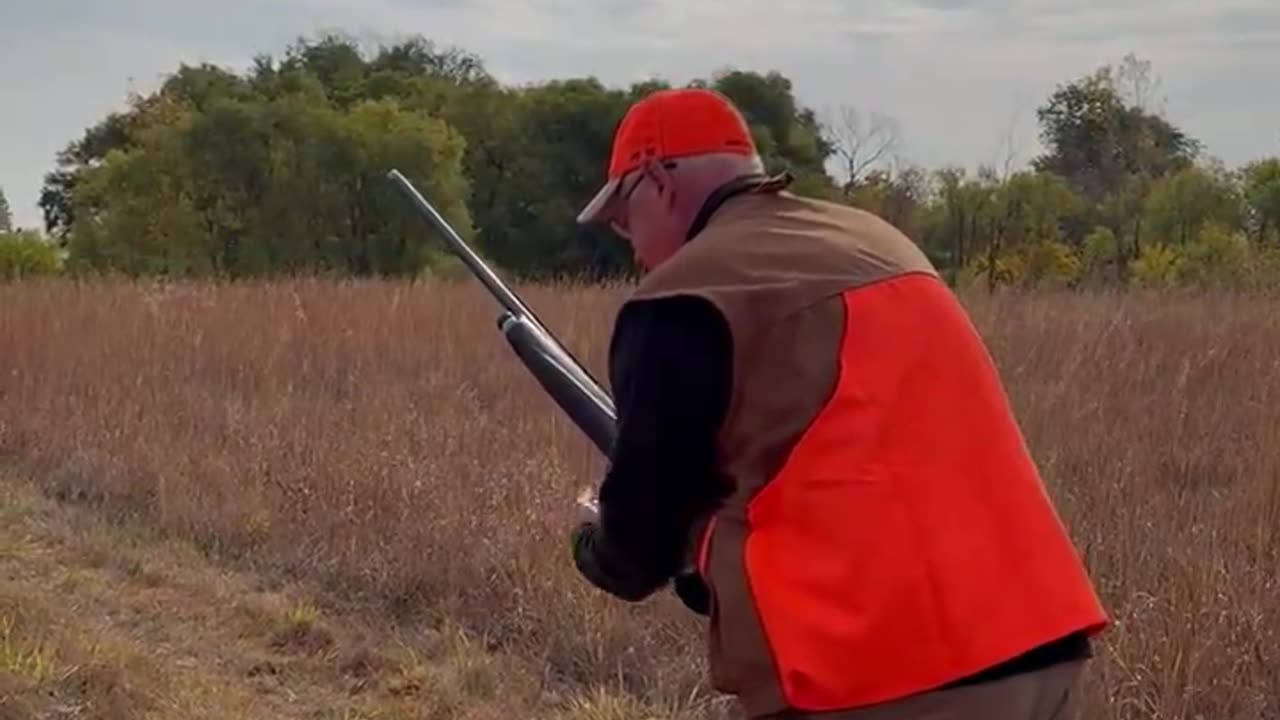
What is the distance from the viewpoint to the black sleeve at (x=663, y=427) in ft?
7.36

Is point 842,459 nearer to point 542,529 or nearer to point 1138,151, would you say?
point 542,529

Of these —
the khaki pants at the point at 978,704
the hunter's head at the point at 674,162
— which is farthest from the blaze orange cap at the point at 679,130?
the khaki pants at the point at 978,704

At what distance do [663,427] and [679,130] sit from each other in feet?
1.50

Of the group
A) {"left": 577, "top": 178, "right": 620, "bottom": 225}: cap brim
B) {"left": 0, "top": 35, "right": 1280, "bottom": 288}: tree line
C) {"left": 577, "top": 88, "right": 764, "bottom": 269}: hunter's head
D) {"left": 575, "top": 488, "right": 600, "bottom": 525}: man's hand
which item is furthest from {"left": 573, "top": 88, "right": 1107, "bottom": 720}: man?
{"left": 0, "top": 35, "right": 1280, "bottom": 288}: tree line

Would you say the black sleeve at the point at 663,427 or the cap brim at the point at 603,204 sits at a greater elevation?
the cap brim at the point at 603,204

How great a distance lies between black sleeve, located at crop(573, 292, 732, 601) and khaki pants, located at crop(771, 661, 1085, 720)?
1.02 feet

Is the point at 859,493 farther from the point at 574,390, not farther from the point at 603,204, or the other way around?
the point at 574,390

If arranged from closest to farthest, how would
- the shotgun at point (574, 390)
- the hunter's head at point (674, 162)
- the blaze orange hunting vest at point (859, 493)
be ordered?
the blaze orange hunting vest at point (859, 493), the hunter's head at point (674, 162), the shotgun at point (574, 390)

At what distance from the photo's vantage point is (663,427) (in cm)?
227

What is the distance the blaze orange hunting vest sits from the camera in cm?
217

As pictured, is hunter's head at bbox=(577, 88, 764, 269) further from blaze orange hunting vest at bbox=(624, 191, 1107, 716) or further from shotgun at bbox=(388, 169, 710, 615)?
shotgun at bbox=(388, 169, 710, 615)

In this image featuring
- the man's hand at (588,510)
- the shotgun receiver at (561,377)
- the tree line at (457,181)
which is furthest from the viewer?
the tree line at (457,181)

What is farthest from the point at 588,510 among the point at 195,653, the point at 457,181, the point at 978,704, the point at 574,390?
the point at 457,181

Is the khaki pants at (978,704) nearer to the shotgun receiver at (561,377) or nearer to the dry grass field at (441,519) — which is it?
the shotgun receiver at (561,377)
